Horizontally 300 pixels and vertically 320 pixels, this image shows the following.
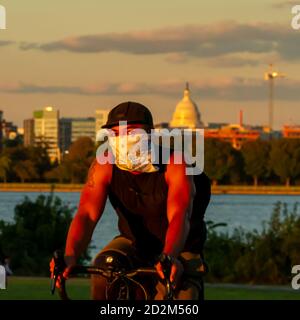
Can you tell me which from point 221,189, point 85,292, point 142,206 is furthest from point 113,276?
point 221,189

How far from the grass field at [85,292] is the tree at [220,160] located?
84485 mm

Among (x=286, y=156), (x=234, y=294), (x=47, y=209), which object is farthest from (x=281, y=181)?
(x=234, y=294)

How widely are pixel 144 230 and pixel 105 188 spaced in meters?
0.30

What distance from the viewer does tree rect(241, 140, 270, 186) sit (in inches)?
4614

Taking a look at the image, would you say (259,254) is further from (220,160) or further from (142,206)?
(220,160)

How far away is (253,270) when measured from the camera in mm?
21438

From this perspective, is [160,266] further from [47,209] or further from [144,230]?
[47,209]

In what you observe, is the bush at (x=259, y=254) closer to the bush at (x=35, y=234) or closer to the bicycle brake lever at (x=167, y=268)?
the bush at (x=35, y=234)

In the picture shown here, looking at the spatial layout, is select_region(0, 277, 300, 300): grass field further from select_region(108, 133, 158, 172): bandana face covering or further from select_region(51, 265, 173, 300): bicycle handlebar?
select_region(51, 265, 173, 300): bicycle handlebar

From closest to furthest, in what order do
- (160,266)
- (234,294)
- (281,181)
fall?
(160,266)
(234,294)
(281,181)

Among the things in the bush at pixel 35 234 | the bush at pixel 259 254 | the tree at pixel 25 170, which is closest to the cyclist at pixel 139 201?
the bush at pixel 259 254

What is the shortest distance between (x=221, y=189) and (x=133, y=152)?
105m
